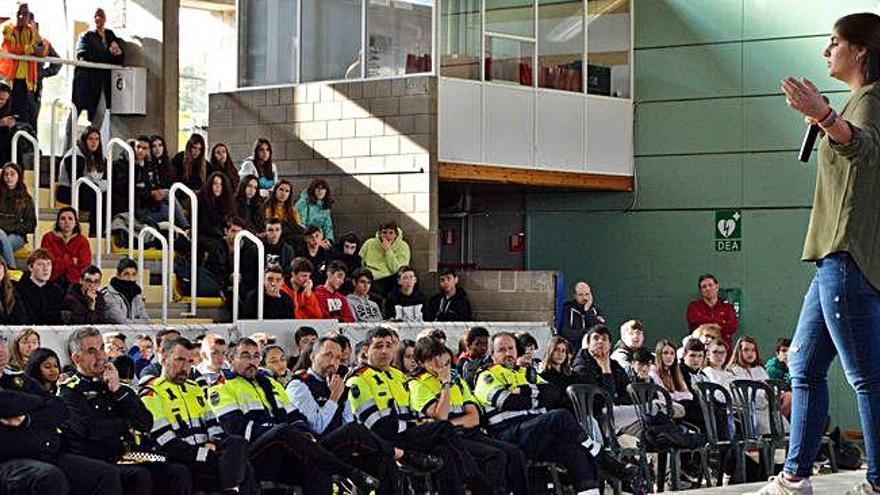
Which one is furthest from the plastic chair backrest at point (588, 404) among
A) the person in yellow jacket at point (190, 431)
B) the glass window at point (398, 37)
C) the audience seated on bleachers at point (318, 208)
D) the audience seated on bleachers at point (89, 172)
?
the glass window at point (398, 37)

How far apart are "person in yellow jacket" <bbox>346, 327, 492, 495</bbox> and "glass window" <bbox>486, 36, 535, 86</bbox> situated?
9.13 meters

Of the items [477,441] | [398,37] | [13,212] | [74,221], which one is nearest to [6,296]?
[74,221]

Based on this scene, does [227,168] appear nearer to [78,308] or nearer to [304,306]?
[304,306]

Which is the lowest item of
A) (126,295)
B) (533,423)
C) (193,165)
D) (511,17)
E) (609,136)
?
(533,423)

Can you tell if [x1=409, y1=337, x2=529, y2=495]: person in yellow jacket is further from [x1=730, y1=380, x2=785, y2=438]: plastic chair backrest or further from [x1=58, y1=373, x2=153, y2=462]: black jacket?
[x1=730, y1=380, x2=785, y2=438]: plastic chair backrest

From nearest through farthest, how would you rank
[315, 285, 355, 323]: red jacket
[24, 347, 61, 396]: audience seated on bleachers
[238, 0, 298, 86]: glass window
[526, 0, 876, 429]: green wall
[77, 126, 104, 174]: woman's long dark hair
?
[24, 347, 61, 396]: audience seated on bleachers < [315, 285, 355, 323]: red jacket < [77, 126, 104, 174]: woman's long dark hair < [526, 0, 876, 429]: green wall < [238, 0, 298, 86]: glass window

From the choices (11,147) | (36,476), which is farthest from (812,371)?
(11,147)

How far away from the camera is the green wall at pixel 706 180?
63.5 feet

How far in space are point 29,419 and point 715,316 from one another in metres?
11.5

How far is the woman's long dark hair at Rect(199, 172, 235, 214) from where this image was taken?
54.3 feet

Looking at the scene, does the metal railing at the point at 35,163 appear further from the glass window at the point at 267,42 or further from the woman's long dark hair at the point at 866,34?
the woman's long dark hair at the point at 866,34

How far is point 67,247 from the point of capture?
47.0 feet

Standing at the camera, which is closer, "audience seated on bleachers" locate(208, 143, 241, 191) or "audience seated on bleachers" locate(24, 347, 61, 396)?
"audience seated on bleachers" locate(24, 347, 61, 396)

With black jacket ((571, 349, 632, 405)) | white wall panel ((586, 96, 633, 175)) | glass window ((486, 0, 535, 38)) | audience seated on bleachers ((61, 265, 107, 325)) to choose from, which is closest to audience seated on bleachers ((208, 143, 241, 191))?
glass window ((486, 0, 535, 38))
